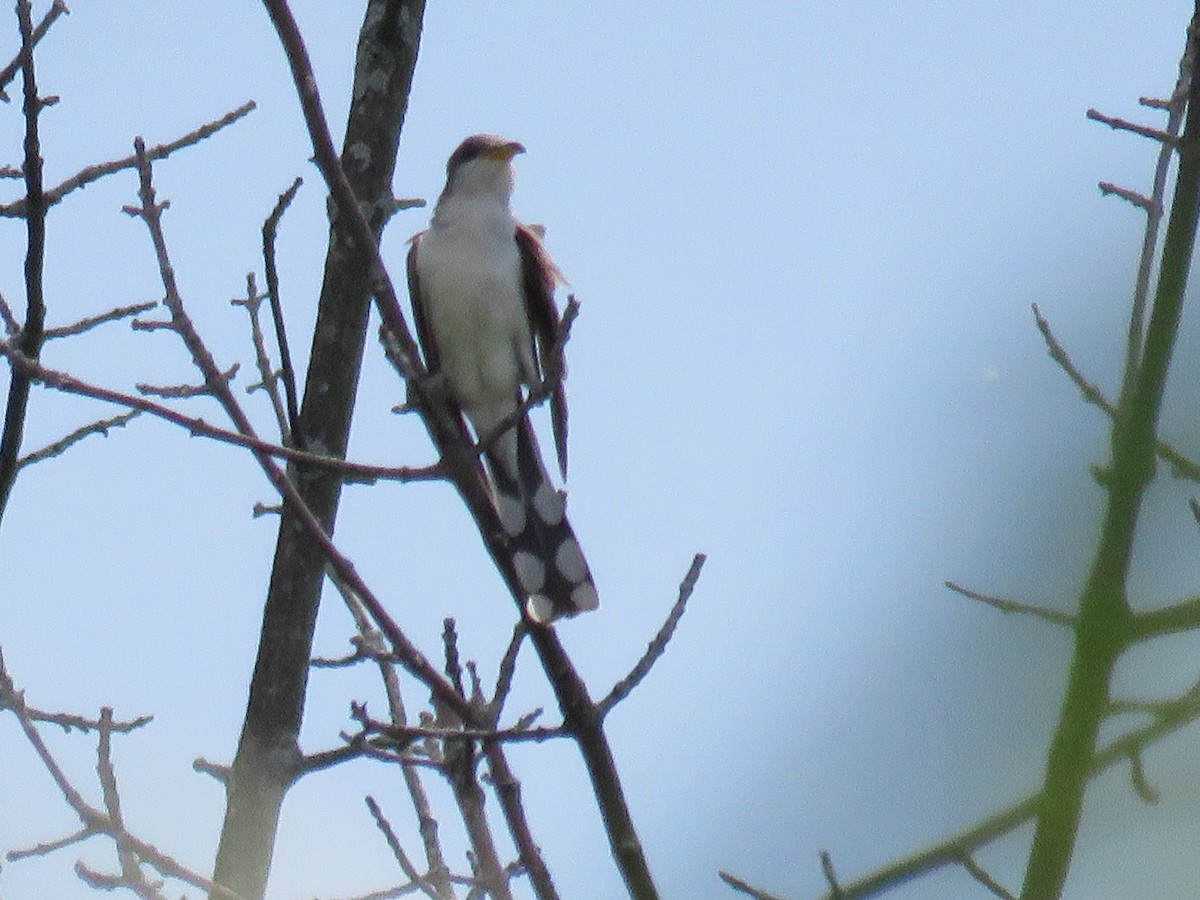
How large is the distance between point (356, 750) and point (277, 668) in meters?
0.80

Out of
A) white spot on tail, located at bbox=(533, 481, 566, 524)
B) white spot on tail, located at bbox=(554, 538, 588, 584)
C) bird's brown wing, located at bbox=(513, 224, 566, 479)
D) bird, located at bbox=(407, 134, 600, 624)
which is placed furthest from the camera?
bird's brown wing, located at bbox=(513, 224, 566, 479)

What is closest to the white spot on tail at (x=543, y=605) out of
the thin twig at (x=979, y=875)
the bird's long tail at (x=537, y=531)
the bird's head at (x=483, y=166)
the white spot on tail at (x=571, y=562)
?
the bird's long tail at (x=537, y=531)

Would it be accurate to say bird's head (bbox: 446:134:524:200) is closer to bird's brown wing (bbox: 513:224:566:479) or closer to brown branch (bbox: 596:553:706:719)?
bird's brown wing (bbox: 513:224:566:479)

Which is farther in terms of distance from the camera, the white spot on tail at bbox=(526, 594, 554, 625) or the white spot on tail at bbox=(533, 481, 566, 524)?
the white spot on tail at bbox=(533, 481, 566, 524)

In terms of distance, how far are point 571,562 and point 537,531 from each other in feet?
0.92

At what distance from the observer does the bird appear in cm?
469

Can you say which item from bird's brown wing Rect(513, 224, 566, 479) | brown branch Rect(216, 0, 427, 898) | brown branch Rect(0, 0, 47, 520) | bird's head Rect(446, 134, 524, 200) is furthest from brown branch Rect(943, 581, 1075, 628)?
bird's head Rect(446, 134, 524, 200)

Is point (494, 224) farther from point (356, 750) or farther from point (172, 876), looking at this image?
point (172, 876)

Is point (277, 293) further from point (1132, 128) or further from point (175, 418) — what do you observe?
point (1132, 128)

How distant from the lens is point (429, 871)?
3.51 meters

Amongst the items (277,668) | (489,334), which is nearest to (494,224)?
(489,334)

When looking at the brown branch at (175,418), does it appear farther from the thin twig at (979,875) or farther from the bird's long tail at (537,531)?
the thin twig at (979,875)

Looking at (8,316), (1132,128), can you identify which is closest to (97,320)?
(8,316)

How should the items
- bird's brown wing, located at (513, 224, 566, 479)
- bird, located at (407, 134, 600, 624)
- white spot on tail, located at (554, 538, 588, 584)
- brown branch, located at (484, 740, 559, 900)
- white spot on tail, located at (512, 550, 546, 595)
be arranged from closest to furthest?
brown branch, located at (484, 740, 559, 900), white spot on tail, located at (512, 550, 546, 595), white spot on tail, located at (554, 538, 588, 584), bird, located at (407, 134, 600, 624), bird's brown wing, located at (513, 224, 566, 479)
